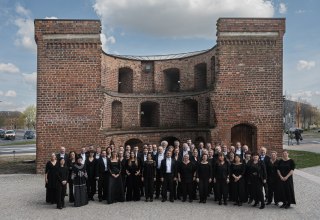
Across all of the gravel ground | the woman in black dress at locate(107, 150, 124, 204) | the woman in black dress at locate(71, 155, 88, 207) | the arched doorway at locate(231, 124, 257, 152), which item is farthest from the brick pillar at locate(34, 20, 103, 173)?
the arched doorway at locate(231, 124, 257, 152)

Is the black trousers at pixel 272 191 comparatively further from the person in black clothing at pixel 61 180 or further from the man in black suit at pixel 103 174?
the person in black clothing at pixel 61 180

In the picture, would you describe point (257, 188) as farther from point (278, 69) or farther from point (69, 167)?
point (278, 69)

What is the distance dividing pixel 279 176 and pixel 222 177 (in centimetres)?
153

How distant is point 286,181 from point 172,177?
10.3ft

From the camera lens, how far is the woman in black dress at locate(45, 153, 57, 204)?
835 cm

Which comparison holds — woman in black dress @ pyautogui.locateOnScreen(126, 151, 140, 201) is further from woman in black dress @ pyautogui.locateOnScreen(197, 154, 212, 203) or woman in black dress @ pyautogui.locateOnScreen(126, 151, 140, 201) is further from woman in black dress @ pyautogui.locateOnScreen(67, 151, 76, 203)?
woman in black dress @ pyautogui.locateOnScreen(197, 154, 212, 203)

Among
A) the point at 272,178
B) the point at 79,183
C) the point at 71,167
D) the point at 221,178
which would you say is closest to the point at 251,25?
the point at 272,178

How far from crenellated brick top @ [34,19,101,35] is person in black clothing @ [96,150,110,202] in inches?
264

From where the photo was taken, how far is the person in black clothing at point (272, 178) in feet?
26.9

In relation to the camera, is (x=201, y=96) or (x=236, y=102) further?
(x=201, y=96)

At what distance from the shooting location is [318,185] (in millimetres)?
A: 10414

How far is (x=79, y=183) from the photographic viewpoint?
8391 mm

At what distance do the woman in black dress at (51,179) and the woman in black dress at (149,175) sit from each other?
8.37 feet

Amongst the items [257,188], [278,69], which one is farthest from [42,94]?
[278,69]
